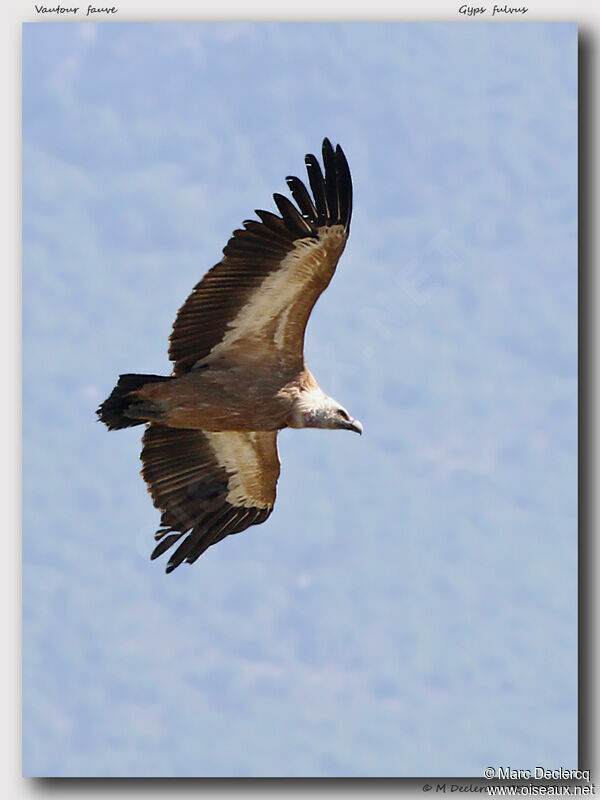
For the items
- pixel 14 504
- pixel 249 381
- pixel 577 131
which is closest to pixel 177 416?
pixel 249 381

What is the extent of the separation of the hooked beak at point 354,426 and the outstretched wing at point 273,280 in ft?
2.23

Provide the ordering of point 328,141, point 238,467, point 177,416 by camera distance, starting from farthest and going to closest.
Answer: point 238,467
point 177,416
point 328,141

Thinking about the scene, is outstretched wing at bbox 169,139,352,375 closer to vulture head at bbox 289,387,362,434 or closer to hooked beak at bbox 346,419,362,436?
vulture head at bbox 289,387,362,434

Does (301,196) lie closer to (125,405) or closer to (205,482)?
(125,405)

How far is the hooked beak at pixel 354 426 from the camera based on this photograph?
13.2 meters

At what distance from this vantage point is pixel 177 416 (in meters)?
13.0

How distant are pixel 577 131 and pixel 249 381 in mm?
3501

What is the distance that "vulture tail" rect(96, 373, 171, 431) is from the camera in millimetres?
12734

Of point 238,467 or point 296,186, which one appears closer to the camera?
point 296,186

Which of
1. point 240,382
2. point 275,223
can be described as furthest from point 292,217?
point 240,382

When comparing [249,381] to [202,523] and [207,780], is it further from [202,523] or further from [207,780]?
[207,780]

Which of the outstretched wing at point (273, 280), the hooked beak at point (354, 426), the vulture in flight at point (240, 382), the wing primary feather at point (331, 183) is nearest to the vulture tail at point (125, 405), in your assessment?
the vulture in flight at point (240, 382)

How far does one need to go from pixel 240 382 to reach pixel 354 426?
1.05 m

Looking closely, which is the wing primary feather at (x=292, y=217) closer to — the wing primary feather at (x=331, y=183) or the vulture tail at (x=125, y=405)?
the wing primary feather at (x=331, y=183)
